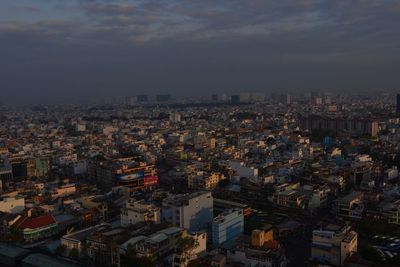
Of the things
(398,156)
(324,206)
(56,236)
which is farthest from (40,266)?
(398,156)

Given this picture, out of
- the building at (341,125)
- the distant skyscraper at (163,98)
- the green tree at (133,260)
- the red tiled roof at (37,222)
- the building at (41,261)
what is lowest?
the building at (41,261)

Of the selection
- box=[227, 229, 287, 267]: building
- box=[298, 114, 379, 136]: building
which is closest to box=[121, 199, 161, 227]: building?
box=[227, 229, 287, 267]: building

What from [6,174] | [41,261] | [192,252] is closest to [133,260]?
[192,252]

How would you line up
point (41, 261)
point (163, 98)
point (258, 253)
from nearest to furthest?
point (258, 253) → point (41, 261) → point (163, 98)

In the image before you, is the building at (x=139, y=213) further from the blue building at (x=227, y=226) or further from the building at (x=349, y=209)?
the building at (x=349, y=209)

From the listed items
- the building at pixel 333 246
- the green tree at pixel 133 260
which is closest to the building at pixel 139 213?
the green tree at pixel 133 260

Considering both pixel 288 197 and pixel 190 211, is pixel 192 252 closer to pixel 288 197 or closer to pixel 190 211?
pixel 190 211
